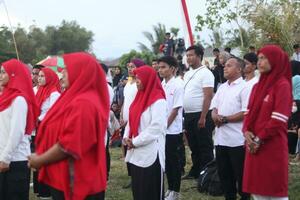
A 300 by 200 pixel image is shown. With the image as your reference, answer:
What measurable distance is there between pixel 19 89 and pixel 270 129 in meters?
2.27

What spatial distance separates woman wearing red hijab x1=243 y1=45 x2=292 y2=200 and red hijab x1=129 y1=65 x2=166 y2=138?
101cm

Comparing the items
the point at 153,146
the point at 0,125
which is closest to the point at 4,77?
the point at 0,125

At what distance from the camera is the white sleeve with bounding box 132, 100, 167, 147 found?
5023 millimetres

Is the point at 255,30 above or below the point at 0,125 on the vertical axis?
above

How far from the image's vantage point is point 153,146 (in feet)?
16.8

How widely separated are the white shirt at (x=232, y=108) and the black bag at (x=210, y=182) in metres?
1.11

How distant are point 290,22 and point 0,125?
13.9 m

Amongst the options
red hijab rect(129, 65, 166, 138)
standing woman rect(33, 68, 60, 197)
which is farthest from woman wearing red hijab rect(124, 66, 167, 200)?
standing woman rect(33, 68, 60, 197)

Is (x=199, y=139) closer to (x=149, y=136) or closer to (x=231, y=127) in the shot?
(x=231, y=127)

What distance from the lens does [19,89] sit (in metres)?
4.76

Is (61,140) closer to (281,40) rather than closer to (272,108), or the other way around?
(272,108)

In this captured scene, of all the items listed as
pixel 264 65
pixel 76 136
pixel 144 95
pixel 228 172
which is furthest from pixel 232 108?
pixel 76 136

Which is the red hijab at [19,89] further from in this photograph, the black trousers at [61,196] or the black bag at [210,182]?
the black bag at [210,182]

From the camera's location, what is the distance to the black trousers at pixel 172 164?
21.5 feet
